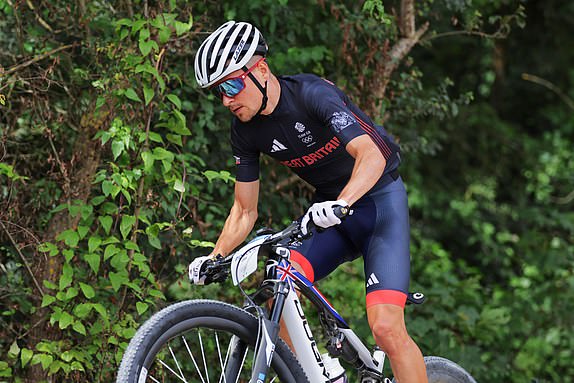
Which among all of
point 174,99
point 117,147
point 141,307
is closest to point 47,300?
point 141,307

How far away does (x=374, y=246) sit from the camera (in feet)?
13.1

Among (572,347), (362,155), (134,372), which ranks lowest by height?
(572,347)

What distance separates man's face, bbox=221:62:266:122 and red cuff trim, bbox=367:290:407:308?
2.98 feet

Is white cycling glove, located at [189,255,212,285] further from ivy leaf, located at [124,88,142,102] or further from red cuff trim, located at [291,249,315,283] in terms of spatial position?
ivy leaf, located at [124,88,142,102]

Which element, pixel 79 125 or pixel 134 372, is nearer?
pixel 134 372

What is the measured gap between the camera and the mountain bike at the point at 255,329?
10.7ft

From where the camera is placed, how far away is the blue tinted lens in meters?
3.73

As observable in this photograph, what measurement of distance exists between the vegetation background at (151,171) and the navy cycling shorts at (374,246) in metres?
0.88

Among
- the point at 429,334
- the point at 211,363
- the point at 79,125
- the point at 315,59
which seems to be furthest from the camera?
the point at 429,334

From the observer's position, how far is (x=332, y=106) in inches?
150

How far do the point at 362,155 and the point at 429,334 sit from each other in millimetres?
3110

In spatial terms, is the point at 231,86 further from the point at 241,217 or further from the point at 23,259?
the point at 23,259

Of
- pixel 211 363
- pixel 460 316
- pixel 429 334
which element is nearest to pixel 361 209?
pixel 211 363

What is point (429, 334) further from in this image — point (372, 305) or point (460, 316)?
point (372, 305)
